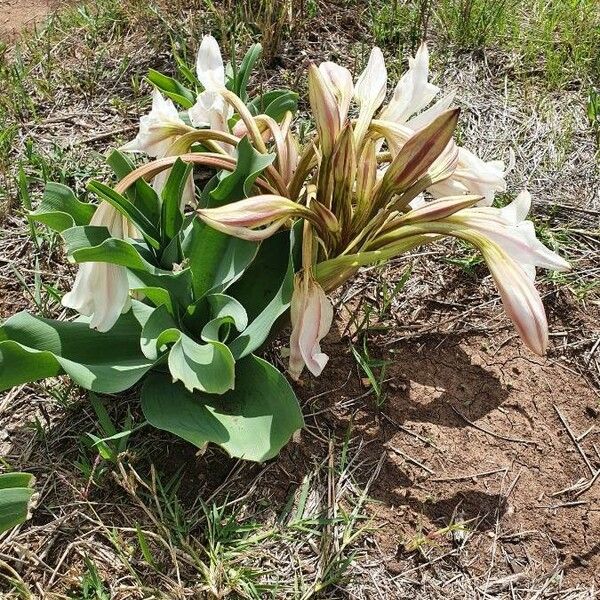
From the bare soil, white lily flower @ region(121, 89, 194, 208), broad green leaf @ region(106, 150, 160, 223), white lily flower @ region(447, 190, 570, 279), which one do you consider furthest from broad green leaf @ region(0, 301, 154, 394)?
white lily flower @ region(447, 190, 570, 279)

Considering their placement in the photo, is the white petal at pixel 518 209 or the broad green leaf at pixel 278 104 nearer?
the white petal at pixel 518 209

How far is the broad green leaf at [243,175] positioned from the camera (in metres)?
1.47

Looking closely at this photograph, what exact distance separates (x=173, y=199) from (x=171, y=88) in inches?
20.7

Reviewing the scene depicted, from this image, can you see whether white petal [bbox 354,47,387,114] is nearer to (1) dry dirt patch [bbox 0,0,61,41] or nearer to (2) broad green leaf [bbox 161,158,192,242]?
(2) broad green leaf [bbox 161,158,192,242]

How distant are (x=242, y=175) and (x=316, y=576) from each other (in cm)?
82

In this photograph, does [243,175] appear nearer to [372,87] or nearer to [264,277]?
[264,277]

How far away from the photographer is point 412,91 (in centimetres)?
162

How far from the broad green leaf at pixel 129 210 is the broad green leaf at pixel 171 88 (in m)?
0.45

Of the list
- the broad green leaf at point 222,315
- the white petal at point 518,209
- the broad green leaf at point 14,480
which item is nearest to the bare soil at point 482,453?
the broad green leaf at point 222,315

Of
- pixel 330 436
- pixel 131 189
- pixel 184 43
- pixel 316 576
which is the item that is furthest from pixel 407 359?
pixel 184 43

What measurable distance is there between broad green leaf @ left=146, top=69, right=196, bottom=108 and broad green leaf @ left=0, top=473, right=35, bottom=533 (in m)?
1.04

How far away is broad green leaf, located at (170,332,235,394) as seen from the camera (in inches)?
52.7

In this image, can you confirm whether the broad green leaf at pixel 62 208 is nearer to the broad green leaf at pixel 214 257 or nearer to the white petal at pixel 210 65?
the broad green leaf at pixel 214 257

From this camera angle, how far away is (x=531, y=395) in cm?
183
